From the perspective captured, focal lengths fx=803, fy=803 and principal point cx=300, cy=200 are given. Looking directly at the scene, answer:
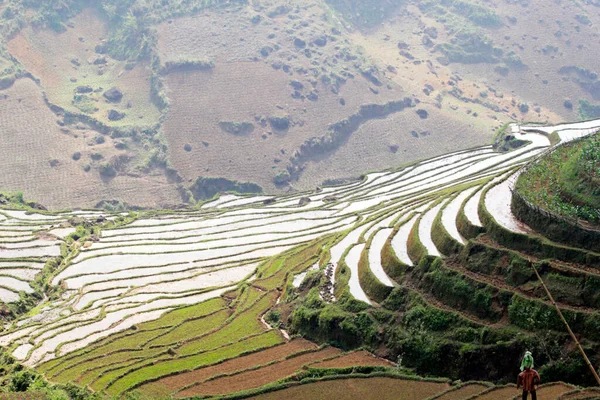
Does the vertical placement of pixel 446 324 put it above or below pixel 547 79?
below

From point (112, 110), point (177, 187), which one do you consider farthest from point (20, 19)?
→ point (177, 187)

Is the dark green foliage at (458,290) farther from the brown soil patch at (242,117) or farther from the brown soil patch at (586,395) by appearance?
the brown soil patch at (242,117)

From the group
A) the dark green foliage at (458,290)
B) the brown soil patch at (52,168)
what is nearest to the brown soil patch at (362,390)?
the dark green foliage at (458,290)

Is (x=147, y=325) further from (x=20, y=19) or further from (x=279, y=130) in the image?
(x=20, y=19)

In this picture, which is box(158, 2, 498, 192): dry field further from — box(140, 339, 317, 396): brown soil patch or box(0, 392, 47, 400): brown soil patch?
box(0, 392, 47, 400): brown soil patch

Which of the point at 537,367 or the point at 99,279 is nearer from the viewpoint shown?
the point at 537,367

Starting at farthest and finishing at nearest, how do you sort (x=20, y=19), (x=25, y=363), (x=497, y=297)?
(x=20, y=19) → (x=25, y=363) → (x=497, y=297)
